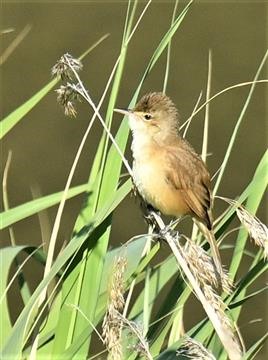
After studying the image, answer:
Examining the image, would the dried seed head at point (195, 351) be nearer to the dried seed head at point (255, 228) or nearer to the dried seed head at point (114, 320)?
the dried seed head at point (114, 320)

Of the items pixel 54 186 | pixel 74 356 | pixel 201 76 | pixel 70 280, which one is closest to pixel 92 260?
pixel 70 280

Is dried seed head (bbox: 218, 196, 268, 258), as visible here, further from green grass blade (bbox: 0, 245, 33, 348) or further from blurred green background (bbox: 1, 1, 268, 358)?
blurred green background (bbox: 1, 1, 268, 358)

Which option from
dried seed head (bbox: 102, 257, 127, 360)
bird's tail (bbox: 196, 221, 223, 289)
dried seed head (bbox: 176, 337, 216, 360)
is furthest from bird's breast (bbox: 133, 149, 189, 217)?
dried seed head (bbox: 176, 337, 216, 360)

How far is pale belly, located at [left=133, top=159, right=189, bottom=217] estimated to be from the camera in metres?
2.59

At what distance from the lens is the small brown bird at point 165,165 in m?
2.56

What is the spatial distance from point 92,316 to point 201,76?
4.68 m

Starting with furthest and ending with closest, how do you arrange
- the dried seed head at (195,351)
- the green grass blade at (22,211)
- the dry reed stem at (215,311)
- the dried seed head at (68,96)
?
the green grass blade at (22,211) → the dried seed head at (68,96) → the dry reed stem at (215,311) → the dried seed head at (195,351)

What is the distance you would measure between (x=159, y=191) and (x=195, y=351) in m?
0.93

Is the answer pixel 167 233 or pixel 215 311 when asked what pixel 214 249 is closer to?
pixel 167 233

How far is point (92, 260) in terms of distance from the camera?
7.17ft

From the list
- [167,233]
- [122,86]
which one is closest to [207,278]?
[167,233]

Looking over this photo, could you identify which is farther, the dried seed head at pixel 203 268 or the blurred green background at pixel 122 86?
the blurred green background at pixel 122 86

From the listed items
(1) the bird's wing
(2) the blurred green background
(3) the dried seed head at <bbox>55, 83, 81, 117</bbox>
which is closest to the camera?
(3) the dried seed head at <bbox>55, 83, 81, 117</bbox>

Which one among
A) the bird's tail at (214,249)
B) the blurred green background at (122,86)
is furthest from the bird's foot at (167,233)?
the blurred green background at (122,86)
